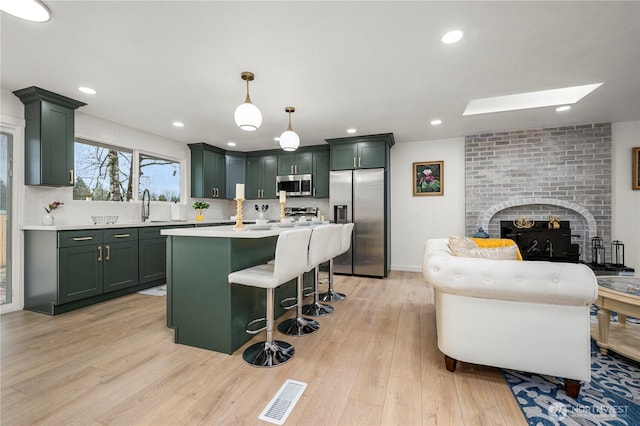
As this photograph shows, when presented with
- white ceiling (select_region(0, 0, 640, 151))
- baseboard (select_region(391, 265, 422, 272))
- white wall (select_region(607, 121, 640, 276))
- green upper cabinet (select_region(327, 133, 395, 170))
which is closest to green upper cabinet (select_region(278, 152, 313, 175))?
green upper cabinet (select_region(327, 133, 395, 170))

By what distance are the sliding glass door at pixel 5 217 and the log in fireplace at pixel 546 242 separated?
6848 mm

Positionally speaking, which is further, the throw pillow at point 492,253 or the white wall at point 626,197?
the white wall at point 626,197

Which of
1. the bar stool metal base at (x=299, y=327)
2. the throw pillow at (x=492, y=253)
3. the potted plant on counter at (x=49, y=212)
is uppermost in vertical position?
the potted plant on counter at (x=49, y=212)

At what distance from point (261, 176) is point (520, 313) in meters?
5.24

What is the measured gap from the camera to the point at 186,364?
6.54 ft

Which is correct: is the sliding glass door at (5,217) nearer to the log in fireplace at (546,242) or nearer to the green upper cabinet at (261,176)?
the green upper cabinet at (261,176)

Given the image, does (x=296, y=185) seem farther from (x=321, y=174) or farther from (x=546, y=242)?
(x=546, y=242)

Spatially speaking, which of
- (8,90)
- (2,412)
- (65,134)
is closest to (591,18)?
(2,412)

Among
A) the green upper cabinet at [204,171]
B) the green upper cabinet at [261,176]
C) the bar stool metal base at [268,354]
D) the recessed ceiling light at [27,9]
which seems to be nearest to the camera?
the recessed ceiling light at [27,9]

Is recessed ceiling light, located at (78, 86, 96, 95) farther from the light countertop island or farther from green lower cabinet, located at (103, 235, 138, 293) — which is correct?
the light countertop island

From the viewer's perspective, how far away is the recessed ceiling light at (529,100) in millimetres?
3406

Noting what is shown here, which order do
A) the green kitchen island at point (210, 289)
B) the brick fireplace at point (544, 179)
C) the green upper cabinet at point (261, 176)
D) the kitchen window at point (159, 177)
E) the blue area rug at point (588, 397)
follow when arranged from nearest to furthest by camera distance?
the blue area rug at point (588, 397), the green kitchen island at point (210, 289), the brick fireplace at point (544, 179), the kitchen window at point (159, 177), the green upper cabinet at point (261, 176)

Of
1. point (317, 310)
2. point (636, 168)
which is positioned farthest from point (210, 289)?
point (636, 168)

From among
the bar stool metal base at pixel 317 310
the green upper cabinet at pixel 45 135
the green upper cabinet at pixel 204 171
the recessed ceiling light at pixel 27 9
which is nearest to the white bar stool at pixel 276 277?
the bar stool metal base at pixel 317 310
